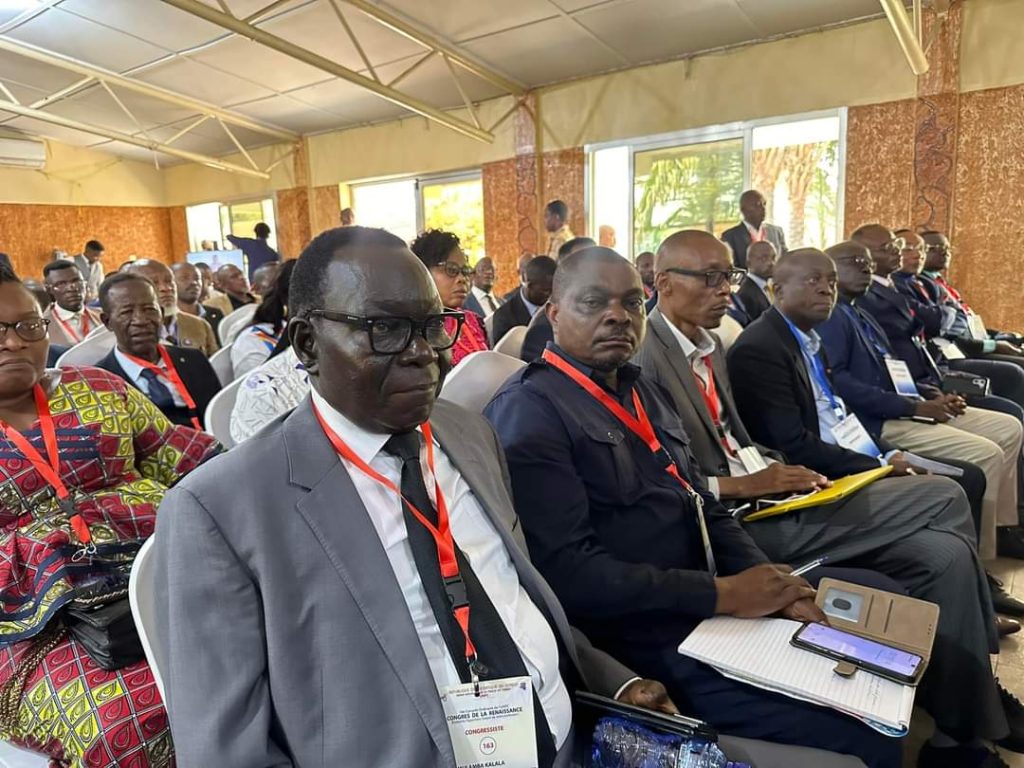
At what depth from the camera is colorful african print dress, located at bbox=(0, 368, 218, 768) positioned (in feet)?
4.43

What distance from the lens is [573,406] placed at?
1.65m

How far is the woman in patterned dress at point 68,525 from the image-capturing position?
1.36 meters

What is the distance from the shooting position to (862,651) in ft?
4.22

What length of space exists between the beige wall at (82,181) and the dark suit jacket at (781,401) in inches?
532

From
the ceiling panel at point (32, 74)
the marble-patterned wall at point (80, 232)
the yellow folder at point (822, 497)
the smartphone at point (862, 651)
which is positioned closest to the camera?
the smartphone at point (862, 651)

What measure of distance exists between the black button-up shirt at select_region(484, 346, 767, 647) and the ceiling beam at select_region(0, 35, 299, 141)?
882 centimetres

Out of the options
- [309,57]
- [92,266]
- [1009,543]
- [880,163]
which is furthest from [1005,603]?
[92,266]

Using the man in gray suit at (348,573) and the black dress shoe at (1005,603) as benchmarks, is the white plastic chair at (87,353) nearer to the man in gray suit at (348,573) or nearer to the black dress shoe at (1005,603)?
the man in gray suit at (348,573)

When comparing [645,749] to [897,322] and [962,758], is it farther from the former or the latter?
[897,322]

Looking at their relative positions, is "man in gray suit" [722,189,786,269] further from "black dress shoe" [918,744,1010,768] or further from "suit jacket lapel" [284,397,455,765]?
"suit jacket lapel" [284,397,455,765]

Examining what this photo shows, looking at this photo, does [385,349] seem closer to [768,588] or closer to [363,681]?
[363,681]

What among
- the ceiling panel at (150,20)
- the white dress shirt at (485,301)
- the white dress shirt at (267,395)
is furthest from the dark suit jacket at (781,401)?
the ceiling panel at (150,20)

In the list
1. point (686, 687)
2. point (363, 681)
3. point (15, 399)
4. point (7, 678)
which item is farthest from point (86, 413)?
point (686, 687)

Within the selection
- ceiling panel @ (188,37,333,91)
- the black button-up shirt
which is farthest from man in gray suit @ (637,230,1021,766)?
ceiling panel @ (188,37,333,91)
